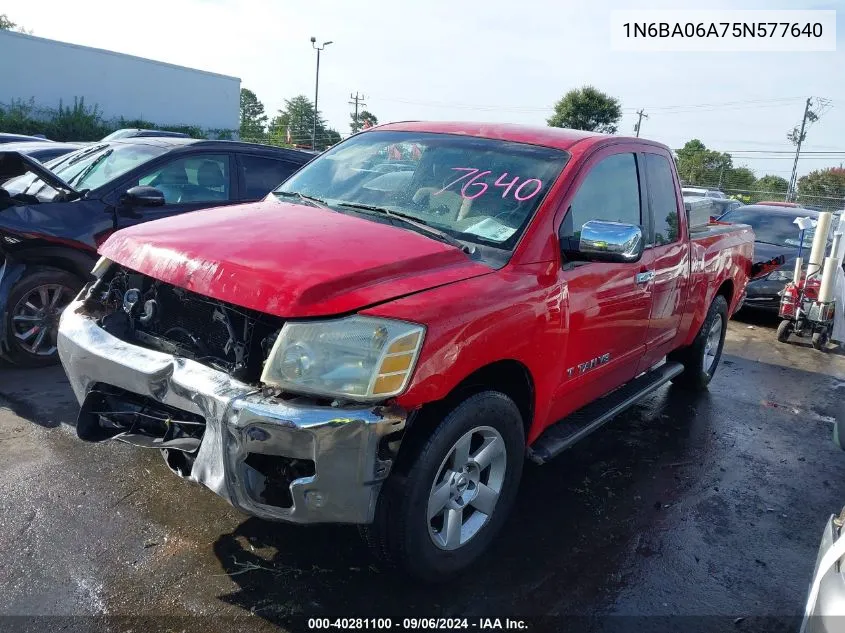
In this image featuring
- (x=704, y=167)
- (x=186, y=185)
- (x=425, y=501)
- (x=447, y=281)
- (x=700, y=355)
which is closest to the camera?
(x=425, y=501)

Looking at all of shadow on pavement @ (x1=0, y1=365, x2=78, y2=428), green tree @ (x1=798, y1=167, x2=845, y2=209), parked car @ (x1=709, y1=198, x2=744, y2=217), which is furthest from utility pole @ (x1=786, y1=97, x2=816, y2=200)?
shadow on pavement @ (x1=0, y1=365, x2=78, y2=428)

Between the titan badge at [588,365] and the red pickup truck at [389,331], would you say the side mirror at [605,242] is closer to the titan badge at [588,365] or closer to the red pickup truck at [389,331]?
the red pickup truck at [389,331]

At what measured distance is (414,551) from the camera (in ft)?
8.45

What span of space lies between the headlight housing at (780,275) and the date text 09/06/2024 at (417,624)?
26.0 feet

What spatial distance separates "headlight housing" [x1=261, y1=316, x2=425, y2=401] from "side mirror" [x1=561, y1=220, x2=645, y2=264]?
115cm

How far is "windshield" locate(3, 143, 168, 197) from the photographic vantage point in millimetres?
5387

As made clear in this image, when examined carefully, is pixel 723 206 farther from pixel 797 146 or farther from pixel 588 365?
pixel 797 146

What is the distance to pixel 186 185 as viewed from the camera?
5.71 m

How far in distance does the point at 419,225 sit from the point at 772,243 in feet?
28.2

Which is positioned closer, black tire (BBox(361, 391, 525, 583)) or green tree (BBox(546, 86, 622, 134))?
black tire (BBox(361, 391, 525, 583))

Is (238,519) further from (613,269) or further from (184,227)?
(613,269)

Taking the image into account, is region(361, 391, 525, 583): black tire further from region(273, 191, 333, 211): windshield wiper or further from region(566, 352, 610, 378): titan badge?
region(273, 191, 333, 211): windshield wiper

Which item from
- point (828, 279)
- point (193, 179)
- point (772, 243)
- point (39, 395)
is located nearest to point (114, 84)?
point (193, 179)

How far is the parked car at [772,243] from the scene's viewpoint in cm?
898
